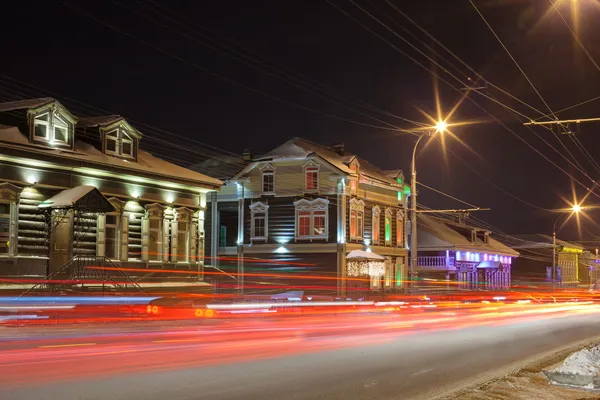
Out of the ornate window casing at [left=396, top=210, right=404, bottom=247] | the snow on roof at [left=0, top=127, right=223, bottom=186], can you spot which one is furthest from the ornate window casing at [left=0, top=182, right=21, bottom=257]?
the ornate window casing at [left=396, top=210, right=404, bottom=247]

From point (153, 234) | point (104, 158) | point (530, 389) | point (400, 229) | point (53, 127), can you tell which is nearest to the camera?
point (530, 389)

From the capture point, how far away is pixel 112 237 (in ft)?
113

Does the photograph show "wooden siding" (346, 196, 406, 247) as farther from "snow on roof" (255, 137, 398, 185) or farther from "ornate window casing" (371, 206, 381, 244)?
"snow on roof" (255, 137, 398, 185)

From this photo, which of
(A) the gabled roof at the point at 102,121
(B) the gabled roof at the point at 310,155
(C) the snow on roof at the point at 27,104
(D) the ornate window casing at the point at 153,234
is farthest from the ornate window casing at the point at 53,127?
(B) the gabled roof at the point at 310,155

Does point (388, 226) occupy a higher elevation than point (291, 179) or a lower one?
lower

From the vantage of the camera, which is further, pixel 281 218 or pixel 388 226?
pixel 388 226

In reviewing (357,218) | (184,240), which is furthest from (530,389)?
(357,218)

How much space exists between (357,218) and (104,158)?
21.8 metres

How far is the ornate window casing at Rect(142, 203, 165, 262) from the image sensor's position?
35.9 m

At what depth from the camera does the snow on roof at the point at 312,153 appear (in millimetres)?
49581

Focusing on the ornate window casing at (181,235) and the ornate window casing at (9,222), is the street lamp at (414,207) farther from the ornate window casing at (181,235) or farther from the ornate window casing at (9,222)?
the ornate window casing at (9,222)

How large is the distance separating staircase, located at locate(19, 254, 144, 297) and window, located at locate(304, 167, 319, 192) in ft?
58.9

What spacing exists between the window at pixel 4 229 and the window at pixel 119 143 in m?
6.16

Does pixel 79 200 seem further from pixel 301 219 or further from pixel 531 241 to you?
pixel 531 241
